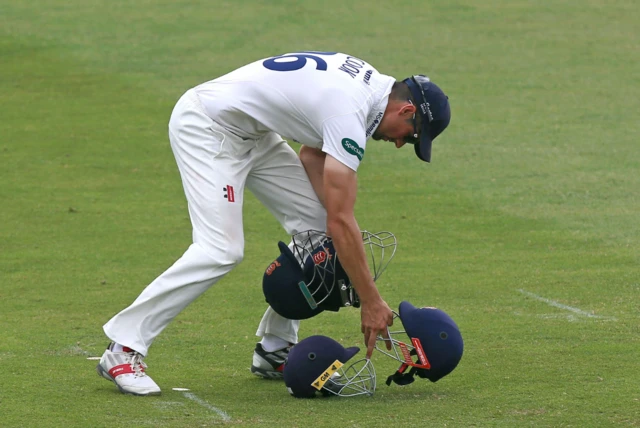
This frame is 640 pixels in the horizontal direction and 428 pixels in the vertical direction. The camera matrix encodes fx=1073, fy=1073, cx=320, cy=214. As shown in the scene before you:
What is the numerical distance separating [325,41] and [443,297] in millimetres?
12621

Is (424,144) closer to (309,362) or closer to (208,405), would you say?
(309,362)

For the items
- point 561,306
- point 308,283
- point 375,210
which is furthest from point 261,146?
point 375,210

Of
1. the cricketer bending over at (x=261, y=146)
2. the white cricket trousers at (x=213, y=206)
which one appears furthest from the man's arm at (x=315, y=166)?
the cricketer bending over at (x=261, y=146)

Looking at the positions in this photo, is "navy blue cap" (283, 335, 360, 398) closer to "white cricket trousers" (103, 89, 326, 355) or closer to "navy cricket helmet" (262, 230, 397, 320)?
"navy cricket helmet" (262, 230, 397, 320)

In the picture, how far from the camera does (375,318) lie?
5930 mm

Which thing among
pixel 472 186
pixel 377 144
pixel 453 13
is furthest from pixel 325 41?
pixel 472 186

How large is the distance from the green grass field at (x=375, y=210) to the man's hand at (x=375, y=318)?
0.38 m

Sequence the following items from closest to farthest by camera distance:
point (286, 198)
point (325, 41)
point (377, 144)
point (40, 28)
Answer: point (286, 198) → point (377, 144) → point (325, 41) → point (40, 28)

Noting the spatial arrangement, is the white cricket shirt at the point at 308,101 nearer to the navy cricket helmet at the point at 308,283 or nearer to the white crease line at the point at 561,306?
the navy cricket helmet at the point at 308,283

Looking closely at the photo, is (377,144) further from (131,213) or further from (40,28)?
(40,28)

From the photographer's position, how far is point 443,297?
8.62m

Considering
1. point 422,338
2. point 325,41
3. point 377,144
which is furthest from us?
point 325,41

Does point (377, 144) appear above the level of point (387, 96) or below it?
below

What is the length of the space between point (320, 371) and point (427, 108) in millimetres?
1618
